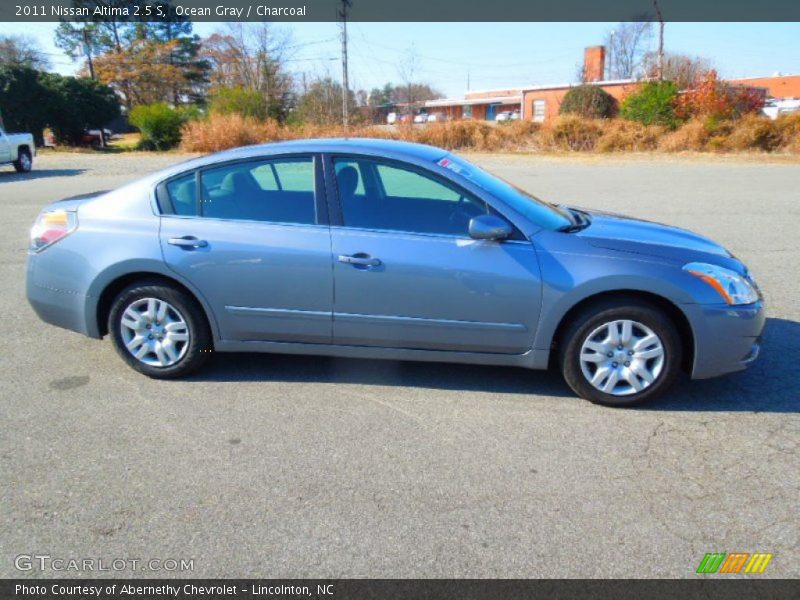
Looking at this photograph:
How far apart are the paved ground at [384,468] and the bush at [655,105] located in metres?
27.8

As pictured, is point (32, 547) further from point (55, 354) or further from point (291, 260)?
point (55, 354)

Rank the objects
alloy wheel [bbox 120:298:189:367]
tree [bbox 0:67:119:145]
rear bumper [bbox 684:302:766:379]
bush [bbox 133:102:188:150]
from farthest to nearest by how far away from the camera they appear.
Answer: tree [bbox 0:67:119:145] → bush [bbox 133:102:188:150] → alloy wheel [bbox 120:298:189:367] → rear bumper [bbox 684:302:766:379]

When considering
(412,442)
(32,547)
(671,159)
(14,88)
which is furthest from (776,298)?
(14,88)

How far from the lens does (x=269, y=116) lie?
109ft

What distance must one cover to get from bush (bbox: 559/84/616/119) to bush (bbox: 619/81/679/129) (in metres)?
4.95

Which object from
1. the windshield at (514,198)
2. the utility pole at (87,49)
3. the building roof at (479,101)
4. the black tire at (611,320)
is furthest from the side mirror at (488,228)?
the building roof at (479,101)

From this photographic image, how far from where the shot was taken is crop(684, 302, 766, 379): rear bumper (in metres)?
3.73

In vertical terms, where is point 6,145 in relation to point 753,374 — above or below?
above

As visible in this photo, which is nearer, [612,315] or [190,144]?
[612,315]

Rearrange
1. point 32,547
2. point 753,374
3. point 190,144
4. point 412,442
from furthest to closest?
point 190,144, point 753,374, point 412,442, point 32,547

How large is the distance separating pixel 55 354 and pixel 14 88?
35.0 meters

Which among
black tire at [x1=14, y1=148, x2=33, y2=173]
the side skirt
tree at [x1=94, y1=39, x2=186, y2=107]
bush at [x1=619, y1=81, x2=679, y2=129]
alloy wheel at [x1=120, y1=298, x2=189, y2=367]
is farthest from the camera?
tree at [x1=94, y1=39, x2=186, y2=107]

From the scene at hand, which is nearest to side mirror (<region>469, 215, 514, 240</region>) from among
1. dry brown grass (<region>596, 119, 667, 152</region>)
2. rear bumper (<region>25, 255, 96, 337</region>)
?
rear bumper (<region>25, 255, 96, 337</region>)

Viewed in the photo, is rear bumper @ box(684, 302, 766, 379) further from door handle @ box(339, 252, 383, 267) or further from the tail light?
the tail light
